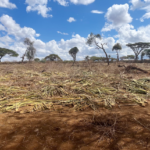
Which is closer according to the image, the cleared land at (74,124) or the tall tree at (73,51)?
the cleared land at (74,124)

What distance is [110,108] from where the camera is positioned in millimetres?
2582

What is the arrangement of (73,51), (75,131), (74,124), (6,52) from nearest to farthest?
(75,131), (74,124), (6,52), (73,51)

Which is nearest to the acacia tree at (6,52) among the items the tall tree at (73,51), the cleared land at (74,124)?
the tall tree at (73,51)

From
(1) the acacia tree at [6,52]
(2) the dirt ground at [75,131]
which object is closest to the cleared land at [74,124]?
(2) the dirt ground at [75,131]

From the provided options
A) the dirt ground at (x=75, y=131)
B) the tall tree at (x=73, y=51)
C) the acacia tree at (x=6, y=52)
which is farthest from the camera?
the tall tree at (x=73, y=51)

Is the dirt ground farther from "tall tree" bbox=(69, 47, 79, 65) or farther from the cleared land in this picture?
"tall tree" bbox=(69, 47, 79, 65)

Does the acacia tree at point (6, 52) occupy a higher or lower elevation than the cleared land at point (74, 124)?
higher

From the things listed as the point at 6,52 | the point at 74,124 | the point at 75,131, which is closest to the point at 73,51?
the point at 6,52

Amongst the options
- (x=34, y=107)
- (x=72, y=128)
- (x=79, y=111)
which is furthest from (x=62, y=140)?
(x=34, y=107)

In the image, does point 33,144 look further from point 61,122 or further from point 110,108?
point 110,108

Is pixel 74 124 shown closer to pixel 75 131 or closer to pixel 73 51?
pixel 75 131

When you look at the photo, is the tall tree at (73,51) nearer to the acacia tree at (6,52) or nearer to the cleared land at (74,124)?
the acacia tree at (6,52)

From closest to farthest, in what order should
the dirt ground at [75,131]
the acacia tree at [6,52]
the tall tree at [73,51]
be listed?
1. the dirt ground at [75,131]
2. the acacia tree at [6,52]
3. the tall tree at [73,51]

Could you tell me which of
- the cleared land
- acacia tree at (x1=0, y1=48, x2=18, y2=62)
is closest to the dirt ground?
the cleared land
